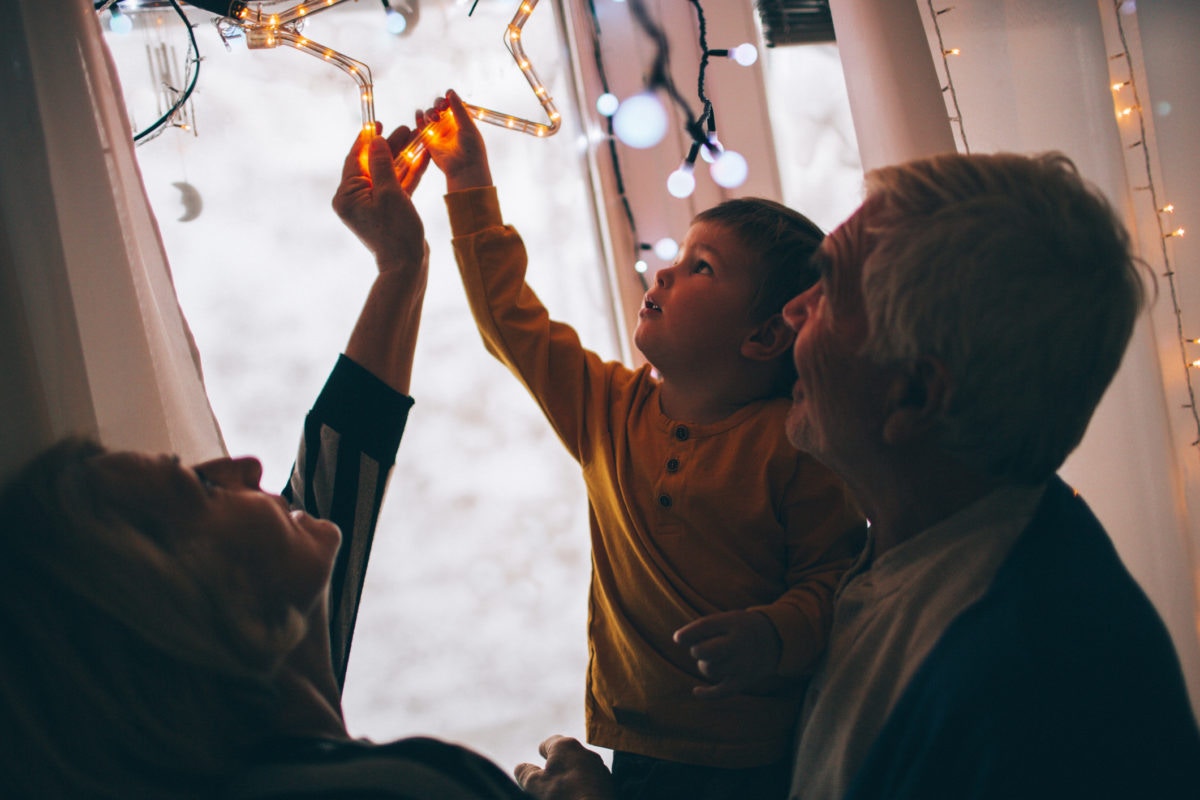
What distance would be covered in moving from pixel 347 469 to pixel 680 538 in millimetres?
388

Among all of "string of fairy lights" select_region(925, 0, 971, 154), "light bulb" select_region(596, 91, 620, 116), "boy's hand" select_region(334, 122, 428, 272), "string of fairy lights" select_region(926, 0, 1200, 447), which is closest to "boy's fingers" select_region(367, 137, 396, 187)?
"boy's hand" select_region(334, 122, 428, 272)

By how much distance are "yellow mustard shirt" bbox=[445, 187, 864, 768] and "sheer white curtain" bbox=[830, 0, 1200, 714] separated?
765 mm

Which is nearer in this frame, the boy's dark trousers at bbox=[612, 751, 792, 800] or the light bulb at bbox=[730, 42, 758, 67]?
the boy's dark trousers at bbox=[612, 751, 792, 800]

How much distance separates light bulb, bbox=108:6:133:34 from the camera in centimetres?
125

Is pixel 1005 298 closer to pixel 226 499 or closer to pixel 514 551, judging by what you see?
pixel 226 499

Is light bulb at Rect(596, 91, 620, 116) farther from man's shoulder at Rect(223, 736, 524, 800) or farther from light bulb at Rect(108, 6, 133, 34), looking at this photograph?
man's shoulder at Rect(223, 736, 524, 800)

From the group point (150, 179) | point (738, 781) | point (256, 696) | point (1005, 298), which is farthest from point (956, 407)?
point (150, 179)

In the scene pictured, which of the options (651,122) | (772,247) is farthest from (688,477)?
(651,122)

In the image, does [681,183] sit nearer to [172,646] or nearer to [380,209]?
[380,209]

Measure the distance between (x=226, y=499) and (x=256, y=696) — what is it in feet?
0.53

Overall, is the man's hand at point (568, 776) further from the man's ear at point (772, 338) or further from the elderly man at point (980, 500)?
the man's ear at point (772, 338)

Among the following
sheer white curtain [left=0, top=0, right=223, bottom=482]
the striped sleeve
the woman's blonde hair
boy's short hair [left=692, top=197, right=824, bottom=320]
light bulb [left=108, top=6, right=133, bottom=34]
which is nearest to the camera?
the woman's blonde hair

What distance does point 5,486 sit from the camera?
0.61m

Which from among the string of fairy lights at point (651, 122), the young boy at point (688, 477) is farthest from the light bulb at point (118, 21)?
the string of fairy lights at point (651, 122)
